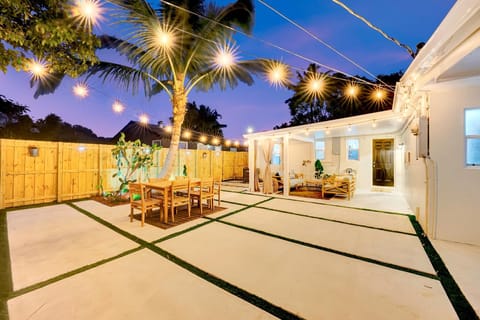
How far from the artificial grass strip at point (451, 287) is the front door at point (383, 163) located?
6.62 metres

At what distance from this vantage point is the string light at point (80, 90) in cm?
521

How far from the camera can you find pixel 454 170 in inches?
136

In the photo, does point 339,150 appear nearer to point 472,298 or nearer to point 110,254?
point 472,298

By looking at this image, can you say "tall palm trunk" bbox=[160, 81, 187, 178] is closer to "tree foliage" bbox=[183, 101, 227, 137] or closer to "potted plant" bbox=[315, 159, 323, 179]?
"potted plant" bbox=[315, 159, 323, 179]

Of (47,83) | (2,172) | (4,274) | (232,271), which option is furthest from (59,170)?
(232,271)

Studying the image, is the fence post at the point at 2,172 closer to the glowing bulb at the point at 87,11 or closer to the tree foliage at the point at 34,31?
the tree foliage at the point at 34,31

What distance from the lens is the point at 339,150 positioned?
31.8ft

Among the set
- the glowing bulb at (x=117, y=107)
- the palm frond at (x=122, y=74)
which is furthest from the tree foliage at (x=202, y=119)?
the palm frond at (x=122, y=74)

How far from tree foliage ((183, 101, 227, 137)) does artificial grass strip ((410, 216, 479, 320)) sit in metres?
20.8

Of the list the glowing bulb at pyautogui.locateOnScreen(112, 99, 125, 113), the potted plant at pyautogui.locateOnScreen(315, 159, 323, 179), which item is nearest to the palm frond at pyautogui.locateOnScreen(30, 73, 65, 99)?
the glowing bulb at pyautogui.locateOnScreen(112, 99, 125, 113)

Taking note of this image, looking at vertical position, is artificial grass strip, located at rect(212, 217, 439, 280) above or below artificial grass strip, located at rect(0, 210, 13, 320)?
above

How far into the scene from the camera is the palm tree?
4.52 metres

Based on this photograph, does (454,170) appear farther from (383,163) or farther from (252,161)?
(252,161)

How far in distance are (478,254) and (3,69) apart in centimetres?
736
